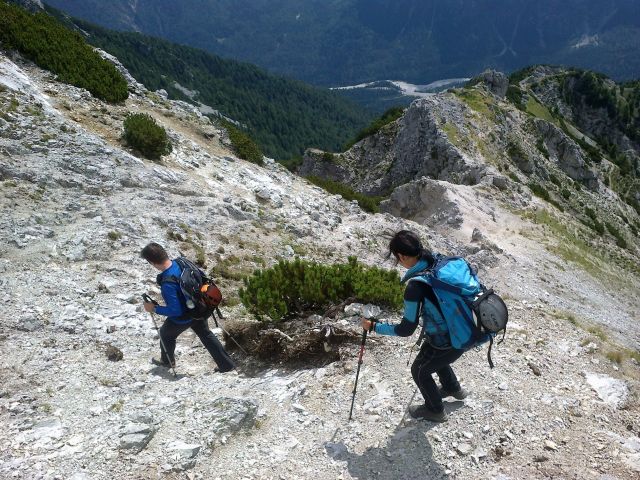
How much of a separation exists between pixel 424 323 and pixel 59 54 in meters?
20.6

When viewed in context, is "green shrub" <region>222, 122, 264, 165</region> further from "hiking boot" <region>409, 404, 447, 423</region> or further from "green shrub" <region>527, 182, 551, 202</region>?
"green shrub" <region>527, 182, 551, 202</region>

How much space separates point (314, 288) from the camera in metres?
9.51

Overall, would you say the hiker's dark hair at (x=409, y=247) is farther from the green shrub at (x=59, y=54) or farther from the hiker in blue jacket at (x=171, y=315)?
the green shrub at (x=59, y=54)

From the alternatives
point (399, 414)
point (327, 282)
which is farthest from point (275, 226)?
point (399, 414)

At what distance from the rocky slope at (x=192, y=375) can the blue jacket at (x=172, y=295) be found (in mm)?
1371

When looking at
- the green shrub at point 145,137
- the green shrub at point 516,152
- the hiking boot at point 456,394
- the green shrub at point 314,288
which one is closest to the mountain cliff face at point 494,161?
the green shrub at point 516,152

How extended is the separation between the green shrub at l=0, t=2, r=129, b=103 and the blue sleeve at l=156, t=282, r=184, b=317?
15.2 metres

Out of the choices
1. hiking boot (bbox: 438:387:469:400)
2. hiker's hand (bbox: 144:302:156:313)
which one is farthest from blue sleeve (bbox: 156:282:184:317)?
hiking boot (bbox: 438:387:469:400)

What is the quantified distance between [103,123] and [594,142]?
9917 centimetres

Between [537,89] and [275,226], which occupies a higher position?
[537,89]

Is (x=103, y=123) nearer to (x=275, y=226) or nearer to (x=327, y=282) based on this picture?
(x=275, y=226)

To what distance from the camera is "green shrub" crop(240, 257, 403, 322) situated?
939cm

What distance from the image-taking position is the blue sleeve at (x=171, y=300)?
734 centimetres

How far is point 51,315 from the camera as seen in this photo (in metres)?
9.35
